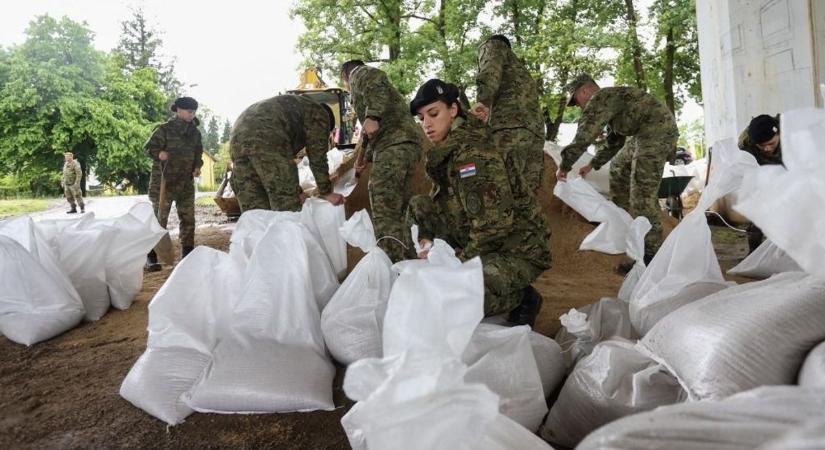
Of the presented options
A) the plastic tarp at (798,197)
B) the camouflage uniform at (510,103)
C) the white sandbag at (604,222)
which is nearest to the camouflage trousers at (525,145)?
the camouflage uniform at (510,103)

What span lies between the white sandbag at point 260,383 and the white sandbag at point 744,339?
100 cm

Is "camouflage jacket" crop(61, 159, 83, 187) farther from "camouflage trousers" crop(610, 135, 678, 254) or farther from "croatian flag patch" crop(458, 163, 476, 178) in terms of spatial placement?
"croatian flag patch" crop(458, 163, 476, 178)

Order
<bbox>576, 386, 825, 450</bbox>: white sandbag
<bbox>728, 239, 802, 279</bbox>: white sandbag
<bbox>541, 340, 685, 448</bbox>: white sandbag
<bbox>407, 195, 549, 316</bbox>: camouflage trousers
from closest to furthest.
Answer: <bbox>576, 386, 825, 450</bbox>: white sandbag, <bbox>541, 340, 685, 448</bbox>: white sandbag, <bbox>407, 195, 549, 316</bbox>: camouflage trousers, <bbox>728, 239, 802, 279</bbox>: white sandbag

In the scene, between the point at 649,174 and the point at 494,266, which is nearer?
the point at 494,266

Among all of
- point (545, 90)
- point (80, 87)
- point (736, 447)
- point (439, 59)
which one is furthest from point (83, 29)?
point (736, 447)

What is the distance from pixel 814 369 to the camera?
93 cm

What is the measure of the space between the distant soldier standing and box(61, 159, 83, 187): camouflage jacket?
10506mm

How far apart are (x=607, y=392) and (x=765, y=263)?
2.29 metres

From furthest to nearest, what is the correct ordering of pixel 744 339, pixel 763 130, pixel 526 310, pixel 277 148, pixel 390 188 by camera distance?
pixel 277 148
pixel 390 188
pixel 763 130
pixel 526 310
pixel 744 339

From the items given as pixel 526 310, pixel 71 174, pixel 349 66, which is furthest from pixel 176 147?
pixel 71 174

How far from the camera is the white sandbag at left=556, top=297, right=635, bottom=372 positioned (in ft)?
5.73

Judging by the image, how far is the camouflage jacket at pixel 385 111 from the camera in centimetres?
360

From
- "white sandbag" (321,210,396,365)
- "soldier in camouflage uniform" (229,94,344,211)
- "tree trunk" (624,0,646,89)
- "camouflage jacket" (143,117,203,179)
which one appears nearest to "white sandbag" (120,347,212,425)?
"white sandbag" (321,210,396,365)

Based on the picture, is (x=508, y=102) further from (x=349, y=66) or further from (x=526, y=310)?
(x=526, y=310)
